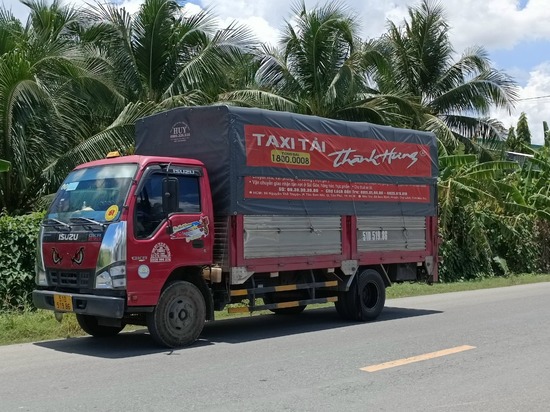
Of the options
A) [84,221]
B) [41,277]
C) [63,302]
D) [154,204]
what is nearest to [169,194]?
[154,204]

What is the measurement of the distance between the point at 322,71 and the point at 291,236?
1371 centimetres

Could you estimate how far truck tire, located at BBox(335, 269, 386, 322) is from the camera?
1166 centimetres

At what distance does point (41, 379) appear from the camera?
739 centimetres

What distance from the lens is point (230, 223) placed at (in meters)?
9.77

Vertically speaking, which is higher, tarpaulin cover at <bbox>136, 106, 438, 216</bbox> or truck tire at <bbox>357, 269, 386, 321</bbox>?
tarpaulin cover at <bbox>136, 106, 438, 216</bbox>

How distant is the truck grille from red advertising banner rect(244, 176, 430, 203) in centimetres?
252

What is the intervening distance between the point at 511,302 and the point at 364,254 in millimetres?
4595

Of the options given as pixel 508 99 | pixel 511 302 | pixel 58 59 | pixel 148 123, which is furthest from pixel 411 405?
pixel 508 99

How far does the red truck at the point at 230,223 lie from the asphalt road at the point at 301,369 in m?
0.56

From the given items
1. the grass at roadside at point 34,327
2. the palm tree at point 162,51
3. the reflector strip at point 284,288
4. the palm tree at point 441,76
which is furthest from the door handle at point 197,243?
the palm tree at point 441,76

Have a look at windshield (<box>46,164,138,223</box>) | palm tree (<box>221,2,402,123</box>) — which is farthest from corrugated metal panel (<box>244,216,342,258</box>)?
palm tree (<box>221,2,402,123</box>)

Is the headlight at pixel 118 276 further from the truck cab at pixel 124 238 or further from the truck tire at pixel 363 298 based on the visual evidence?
the truck tire at pixel 363 298

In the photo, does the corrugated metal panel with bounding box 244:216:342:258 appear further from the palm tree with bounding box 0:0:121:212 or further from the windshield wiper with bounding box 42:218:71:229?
the palm tree with bounding box 0:0:121:212

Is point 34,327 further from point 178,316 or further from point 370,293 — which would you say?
point 370,293
